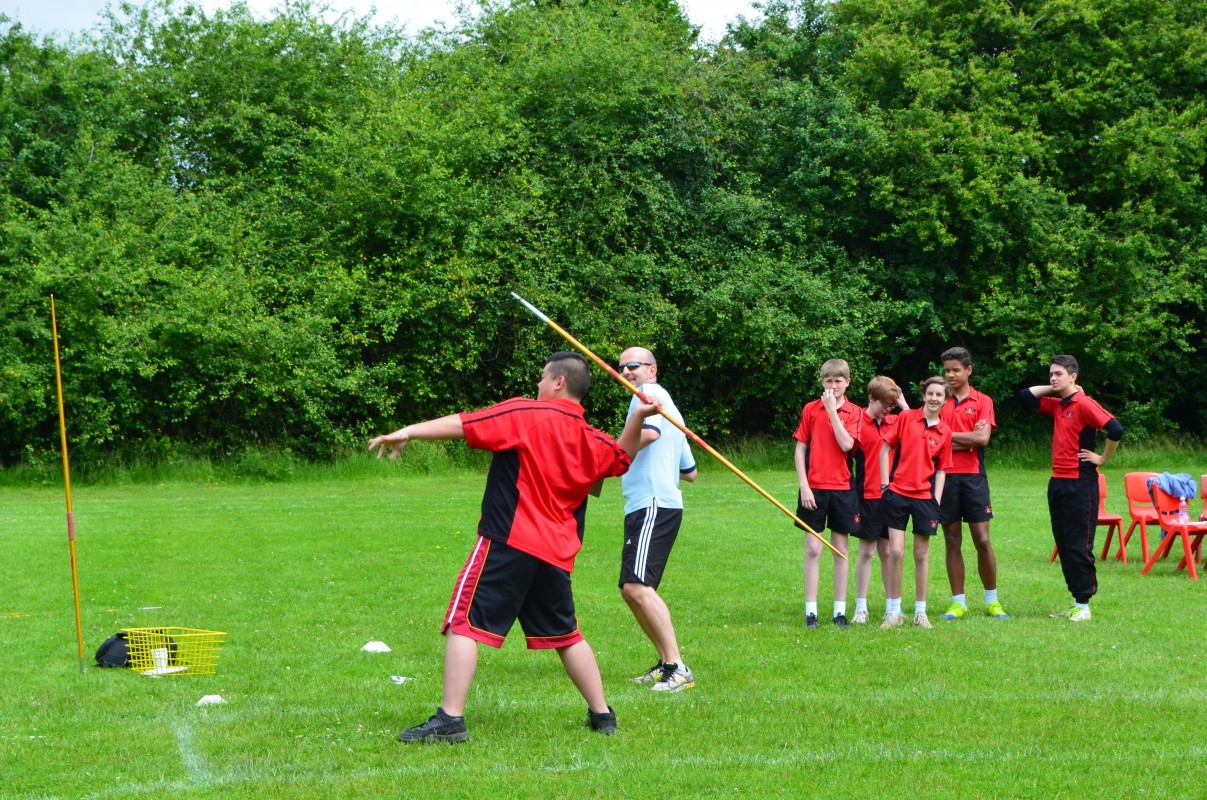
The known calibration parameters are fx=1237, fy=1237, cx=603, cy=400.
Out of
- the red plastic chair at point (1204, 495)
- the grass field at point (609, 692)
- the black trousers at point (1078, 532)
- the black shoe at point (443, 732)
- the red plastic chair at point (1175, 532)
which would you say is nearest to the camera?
the grass field at point (609, 692)

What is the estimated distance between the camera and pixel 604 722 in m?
5.83

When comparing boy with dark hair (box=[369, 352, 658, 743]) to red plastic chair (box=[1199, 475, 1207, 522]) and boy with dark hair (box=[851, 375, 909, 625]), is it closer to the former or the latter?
boy with dark hair (box=[851, 375, 909, 625])

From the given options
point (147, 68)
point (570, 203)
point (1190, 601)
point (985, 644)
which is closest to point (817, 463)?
point (985, 644)

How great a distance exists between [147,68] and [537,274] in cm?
1072

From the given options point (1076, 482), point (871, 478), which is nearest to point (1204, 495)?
point (1076, 482)

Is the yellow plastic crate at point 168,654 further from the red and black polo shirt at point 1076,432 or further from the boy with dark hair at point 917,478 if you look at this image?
the red and black polo shirt at point 1076,432

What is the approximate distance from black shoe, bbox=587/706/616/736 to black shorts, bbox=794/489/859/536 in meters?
3.61

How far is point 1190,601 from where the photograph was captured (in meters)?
10.4

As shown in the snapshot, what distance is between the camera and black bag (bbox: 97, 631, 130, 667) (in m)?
7.68

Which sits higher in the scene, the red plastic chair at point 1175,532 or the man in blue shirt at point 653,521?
the man in blue shirt at point 653,521

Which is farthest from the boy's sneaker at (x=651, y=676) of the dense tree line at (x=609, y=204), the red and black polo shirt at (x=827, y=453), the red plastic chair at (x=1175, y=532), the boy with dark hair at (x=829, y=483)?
the dense tree line at (x=609, y=204)

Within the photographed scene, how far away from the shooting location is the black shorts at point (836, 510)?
9.08 m

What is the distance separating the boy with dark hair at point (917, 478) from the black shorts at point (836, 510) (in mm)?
369

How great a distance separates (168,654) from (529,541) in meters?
3.16
